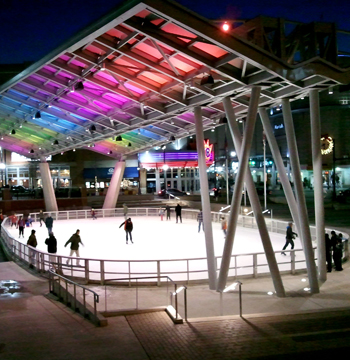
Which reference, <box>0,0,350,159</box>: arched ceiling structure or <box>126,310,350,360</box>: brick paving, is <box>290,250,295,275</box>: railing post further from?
<box>0,0,350,159</box>: arched ceiling structure

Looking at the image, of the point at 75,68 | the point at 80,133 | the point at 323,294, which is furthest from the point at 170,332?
the point at 80,133

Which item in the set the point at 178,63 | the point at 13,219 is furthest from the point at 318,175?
the point at 13,219

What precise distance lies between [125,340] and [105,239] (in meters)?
15.2

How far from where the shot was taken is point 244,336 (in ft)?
23.8

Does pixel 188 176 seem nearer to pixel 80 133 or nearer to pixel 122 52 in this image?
pixel 80 133

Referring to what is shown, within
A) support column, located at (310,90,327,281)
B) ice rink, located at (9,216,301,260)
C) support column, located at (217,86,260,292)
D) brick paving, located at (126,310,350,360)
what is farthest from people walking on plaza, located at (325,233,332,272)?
brick paving, located at (126,310,350,360)

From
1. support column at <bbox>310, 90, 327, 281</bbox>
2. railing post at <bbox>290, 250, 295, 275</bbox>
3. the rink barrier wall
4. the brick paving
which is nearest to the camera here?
the brick paving

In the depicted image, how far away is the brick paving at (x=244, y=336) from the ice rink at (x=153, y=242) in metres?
7.72

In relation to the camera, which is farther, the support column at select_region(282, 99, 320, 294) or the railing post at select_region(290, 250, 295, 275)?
the railing post at select_region(290, 250, 295, 275)

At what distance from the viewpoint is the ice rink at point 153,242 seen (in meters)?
17.0

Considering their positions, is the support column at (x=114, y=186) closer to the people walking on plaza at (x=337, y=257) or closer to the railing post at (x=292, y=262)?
the railing post at (x=292, y=262)

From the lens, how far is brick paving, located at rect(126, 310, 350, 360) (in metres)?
6.45

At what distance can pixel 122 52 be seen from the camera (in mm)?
12469

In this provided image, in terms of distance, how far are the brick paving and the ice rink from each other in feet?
25.3
